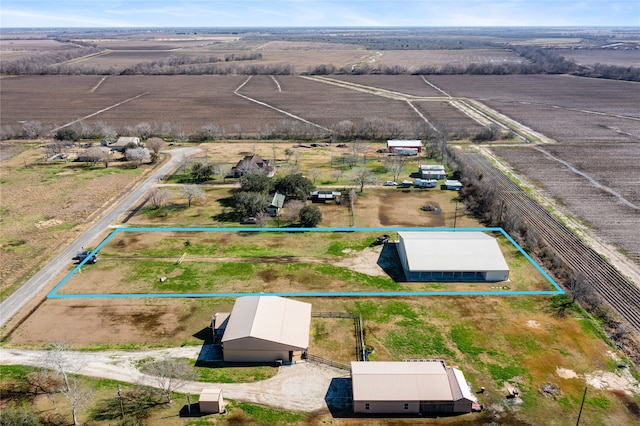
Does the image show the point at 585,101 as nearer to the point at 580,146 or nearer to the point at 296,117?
the point at 580,146

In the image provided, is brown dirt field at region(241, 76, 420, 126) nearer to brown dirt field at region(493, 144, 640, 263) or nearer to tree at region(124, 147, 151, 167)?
brown dirt field at region(493, 144, 640, 263)

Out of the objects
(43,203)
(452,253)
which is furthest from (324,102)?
(452,253)

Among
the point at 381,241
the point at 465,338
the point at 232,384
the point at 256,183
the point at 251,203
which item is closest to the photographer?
the point at 232,384

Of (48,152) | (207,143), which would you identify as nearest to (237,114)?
(207,143)

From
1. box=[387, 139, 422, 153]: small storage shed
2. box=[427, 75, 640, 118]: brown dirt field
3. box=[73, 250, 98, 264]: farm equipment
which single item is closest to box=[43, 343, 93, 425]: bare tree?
box=[73, 250, 98, 264]: farm equipment

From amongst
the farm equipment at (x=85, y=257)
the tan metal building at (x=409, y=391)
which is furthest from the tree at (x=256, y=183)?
the tan metal building at (x=409, y=391)

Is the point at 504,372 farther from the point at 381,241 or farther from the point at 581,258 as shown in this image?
the point at 581,258
